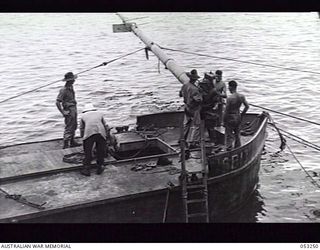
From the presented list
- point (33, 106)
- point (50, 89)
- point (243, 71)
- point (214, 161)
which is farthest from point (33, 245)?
point (243, 71)

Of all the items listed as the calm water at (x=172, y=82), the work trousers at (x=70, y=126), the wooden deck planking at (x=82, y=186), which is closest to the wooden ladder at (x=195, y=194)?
the wooden deck planking at (x=82, y=186)

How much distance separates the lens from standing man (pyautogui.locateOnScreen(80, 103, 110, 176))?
1102cm

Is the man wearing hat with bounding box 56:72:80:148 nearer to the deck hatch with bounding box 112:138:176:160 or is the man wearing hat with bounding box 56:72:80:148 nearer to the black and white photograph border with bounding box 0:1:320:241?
the black and white photograph border with bounding box 0:1:320:241

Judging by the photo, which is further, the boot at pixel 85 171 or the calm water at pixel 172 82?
the calm water at pixel 172 82

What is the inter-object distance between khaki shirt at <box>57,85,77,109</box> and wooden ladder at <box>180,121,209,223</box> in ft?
15.2

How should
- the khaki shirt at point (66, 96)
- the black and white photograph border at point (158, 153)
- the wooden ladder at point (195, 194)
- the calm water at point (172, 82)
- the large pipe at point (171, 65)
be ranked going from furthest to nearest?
the calm water at point (172, 82), the large pipe at point (171, 65), the khaki shirt at point (66, 96), the wooden ladder at point (195, 194), the black and white photograph border at point (158, 153)

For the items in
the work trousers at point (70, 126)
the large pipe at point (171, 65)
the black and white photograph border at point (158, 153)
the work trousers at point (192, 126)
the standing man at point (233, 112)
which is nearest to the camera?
the black and white photograph border at point (158, 153)

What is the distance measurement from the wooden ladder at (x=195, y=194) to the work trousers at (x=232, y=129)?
234 cm

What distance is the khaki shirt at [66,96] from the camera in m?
13.6

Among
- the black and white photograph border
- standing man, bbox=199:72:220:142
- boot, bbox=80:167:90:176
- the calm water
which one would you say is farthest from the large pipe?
the calm water

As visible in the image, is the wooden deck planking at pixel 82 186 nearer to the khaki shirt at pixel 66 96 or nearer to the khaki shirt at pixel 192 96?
the khaki shirt at pixel 192 96

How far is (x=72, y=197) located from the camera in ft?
33.1

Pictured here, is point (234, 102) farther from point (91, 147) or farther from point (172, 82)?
point (172, 82)

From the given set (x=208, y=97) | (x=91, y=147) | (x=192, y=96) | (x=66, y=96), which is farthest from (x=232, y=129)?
(x=66, y=96)
